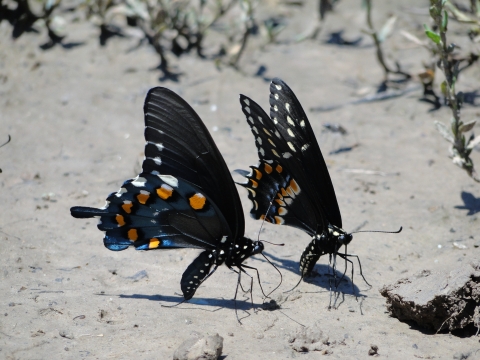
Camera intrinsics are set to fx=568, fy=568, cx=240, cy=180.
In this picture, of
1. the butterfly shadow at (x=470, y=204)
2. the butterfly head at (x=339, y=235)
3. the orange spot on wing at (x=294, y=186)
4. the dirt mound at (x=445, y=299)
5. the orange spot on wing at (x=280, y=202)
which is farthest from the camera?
the butterfly shadow at (x=470, y=204)

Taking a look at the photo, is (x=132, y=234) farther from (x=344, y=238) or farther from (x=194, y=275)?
(x=344, y=238)

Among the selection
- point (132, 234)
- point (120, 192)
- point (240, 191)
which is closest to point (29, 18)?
point (240, 191)

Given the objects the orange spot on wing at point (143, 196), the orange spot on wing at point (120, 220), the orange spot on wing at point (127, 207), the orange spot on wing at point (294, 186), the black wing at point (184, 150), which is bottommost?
the orange spot on wing at point (120, 220)

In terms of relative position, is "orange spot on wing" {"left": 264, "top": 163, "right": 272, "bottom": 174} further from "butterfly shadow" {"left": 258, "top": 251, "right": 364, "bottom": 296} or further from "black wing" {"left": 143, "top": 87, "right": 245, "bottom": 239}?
"butterfly shadow" {"left": 258, "top": 251, "right": 364, "bottom": 296}

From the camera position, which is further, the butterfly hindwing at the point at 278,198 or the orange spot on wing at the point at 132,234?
the butterfly hindwing at the point at 278,198

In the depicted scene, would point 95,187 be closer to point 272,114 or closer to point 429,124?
point 272,114

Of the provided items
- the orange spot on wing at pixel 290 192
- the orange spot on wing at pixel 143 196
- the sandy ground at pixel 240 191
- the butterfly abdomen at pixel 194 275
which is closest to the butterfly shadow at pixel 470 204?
the sandy ground at pixel 240 191

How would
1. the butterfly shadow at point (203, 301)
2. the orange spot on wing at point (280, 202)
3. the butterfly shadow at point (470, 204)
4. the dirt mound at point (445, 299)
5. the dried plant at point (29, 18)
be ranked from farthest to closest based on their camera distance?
1. the dried plant at point (29, 18)
2. the butterfly shadow at point (470, 204)
3. the orange spot on wing at point (280, 202)
4. the butterfly shadow at point (203, 301)
5. the dirt mound at point (445, 299)

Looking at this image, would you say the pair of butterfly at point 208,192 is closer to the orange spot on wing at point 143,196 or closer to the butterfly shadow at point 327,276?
the orange spot on wing at point 143,196
